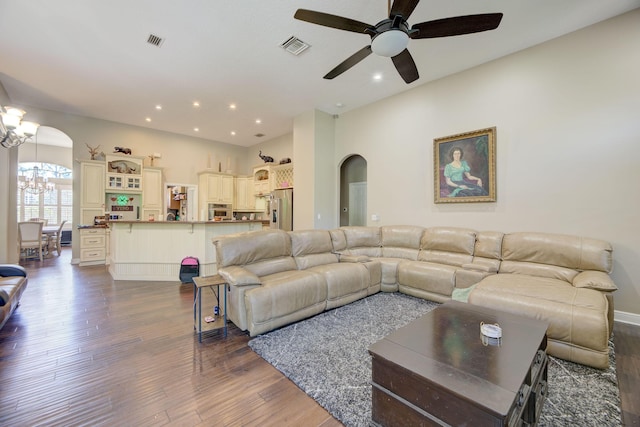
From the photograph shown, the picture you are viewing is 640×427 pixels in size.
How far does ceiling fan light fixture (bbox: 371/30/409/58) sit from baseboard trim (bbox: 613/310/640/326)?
3.90 meters

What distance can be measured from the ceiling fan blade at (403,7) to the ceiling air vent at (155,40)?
119 inches

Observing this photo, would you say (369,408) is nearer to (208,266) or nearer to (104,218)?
(208,266)

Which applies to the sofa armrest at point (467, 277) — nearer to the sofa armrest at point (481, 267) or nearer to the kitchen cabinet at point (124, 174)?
the sofa armrest at point (481, 267)

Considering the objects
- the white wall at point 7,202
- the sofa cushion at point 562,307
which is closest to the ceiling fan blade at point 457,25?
the sofa cushion at point 562,307

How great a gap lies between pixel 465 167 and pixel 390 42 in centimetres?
265

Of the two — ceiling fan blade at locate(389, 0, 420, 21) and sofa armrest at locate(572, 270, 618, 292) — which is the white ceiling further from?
sofa armrest at locate(572, 270, 618, 292)

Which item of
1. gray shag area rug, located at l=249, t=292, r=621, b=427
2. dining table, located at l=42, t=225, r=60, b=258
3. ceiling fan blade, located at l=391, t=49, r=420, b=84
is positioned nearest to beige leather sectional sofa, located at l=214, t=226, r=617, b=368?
gray shag area rug, located at l=249, t=292, r=621, b=427

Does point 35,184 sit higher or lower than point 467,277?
higher

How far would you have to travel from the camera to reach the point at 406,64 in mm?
2762

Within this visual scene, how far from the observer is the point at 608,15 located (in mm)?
3000

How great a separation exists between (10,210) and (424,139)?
8.25 meters

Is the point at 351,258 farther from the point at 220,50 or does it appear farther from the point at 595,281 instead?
the point at 220,50

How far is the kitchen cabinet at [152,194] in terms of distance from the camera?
693 centimetres

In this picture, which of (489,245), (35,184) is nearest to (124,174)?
(35,184)
